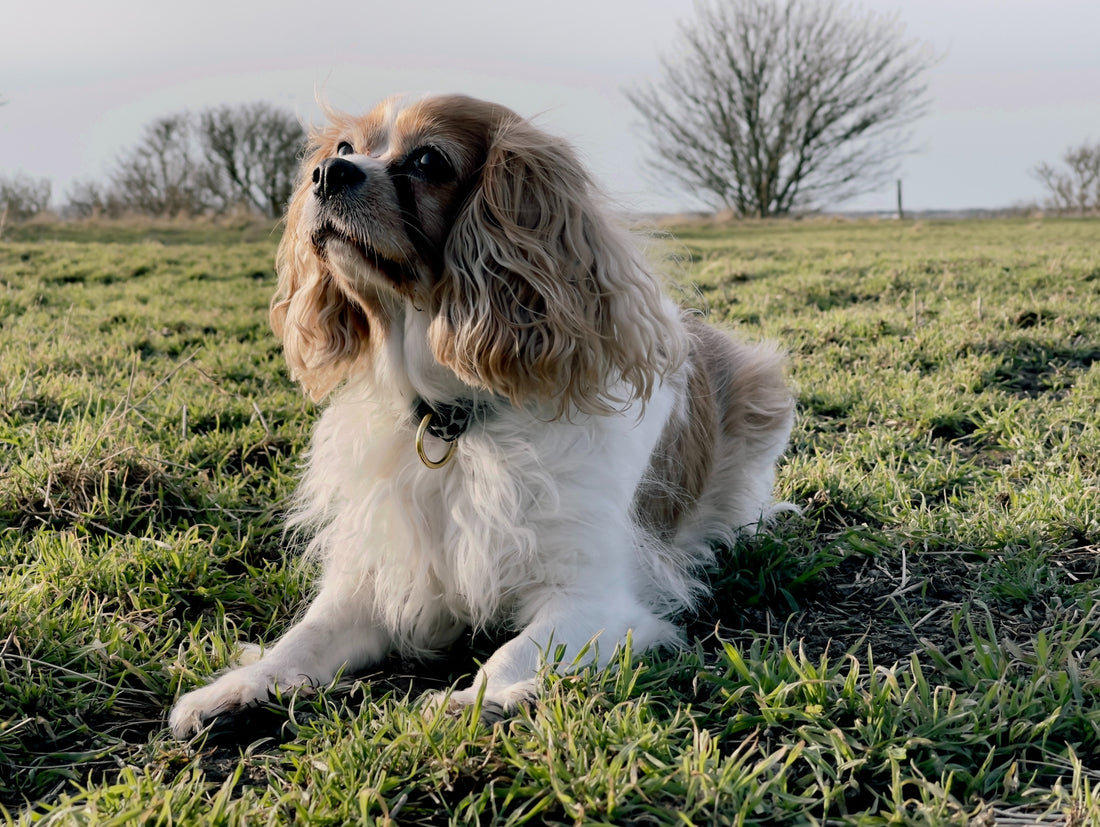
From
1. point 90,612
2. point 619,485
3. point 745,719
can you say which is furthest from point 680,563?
point 90,612

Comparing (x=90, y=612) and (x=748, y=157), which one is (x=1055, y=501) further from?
(x=748, y=157)

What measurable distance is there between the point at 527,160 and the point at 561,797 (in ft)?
5.94

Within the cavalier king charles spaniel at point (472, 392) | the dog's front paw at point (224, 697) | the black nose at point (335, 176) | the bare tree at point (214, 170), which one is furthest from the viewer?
the bare tree at point (214, 170)

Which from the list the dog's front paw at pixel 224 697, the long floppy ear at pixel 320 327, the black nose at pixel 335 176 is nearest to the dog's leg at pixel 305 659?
the dog's front paw at pixel 224 697

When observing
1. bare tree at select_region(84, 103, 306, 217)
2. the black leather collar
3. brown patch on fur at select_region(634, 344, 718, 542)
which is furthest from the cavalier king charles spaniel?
bare tree at select_region(84, 103, 306, 217)

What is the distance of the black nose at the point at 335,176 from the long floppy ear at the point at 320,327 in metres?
0.33

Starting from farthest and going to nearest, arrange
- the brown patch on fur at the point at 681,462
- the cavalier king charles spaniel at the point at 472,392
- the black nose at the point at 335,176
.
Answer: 1. the brown patch on fur at the point at 681,462
2. the cavalier king charles spaniel at the point at 472,392
3. the black nose at the point at 335,176

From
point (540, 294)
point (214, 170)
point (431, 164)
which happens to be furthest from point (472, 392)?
point (214, 170)

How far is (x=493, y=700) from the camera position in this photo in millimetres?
2346

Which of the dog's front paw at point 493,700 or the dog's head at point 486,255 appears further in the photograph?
the dog's head at point 486,255

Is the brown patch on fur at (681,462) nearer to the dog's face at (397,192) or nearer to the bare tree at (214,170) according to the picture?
the dog's face at (397,192)

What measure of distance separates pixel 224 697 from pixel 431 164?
1.62m

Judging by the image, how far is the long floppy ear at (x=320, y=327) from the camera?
308 cm

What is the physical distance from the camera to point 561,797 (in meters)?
1.95
